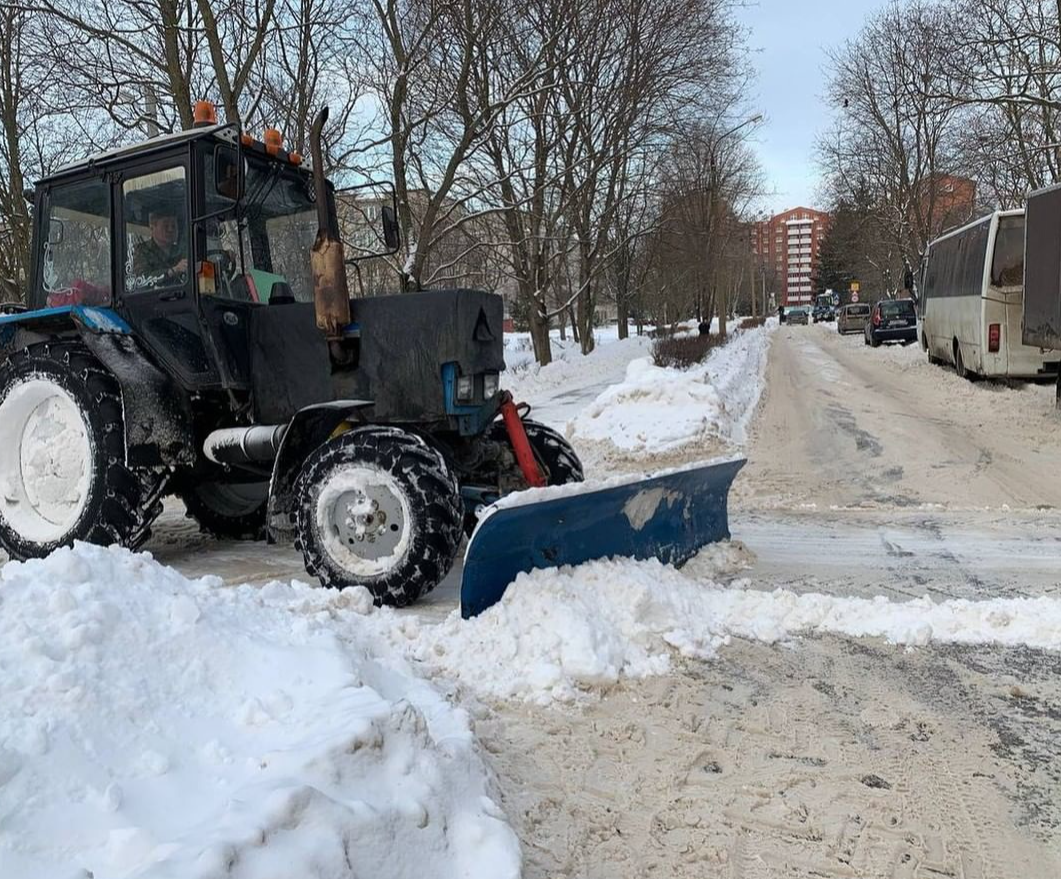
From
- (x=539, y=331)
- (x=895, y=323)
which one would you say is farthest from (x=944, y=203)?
(x=539, y=331)

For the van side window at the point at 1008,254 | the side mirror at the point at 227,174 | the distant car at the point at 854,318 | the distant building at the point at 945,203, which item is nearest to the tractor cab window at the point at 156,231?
the side mirror at the point at 227,174

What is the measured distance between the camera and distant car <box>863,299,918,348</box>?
30594 mm

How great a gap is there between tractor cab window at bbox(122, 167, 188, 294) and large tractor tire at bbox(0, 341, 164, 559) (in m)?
0.63

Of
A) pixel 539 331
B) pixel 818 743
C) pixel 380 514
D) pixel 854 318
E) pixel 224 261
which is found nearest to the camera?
pixel 818 743

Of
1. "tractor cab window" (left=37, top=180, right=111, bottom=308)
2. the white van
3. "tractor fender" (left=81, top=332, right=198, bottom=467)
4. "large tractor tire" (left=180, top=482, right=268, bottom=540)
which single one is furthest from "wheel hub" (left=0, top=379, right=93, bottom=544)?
the white van

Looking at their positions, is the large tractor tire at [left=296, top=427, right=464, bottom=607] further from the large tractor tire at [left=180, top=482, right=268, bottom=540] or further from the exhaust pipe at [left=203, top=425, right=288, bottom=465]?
the large tractor tire at [left=180, top=482, right=268, bottom=540]

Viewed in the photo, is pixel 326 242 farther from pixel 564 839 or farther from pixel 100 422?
pixel 564 839

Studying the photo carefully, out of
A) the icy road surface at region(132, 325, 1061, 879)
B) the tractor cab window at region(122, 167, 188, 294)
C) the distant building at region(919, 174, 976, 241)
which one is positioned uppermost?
the distant building at region(919, 174, 976, 241)

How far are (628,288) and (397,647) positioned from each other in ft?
115

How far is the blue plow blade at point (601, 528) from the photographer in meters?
3.87

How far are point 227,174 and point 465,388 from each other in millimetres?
1771

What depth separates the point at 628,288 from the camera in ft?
123

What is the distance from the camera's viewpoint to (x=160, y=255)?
5195 mm

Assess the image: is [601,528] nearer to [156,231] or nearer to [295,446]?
[295,446]
